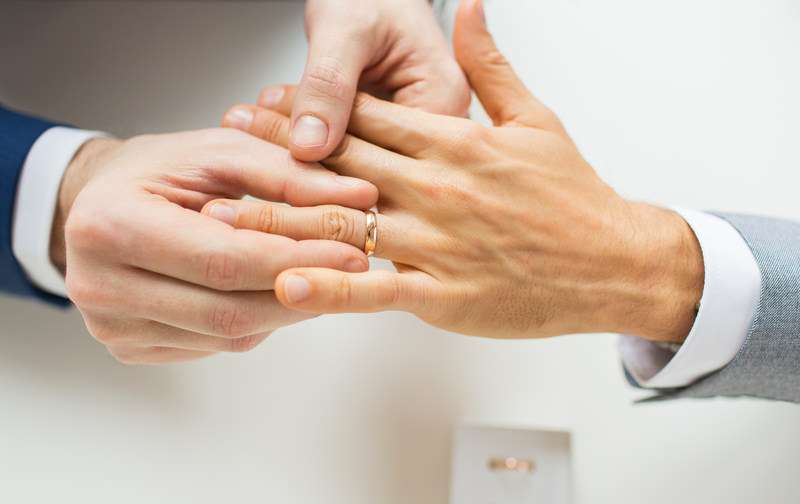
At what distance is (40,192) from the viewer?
917 mm

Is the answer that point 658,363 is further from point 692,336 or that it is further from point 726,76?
point 726,76

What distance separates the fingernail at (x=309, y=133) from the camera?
81cm

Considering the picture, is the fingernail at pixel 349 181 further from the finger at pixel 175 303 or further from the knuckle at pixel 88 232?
the knuckle at pixel 88 232

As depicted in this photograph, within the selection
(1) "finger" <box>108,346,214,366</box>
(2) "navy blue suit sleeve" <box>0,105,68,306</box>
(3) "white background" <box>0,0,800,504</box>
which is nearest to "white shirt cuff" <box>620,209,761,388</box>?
(3) "white background" <box>0,0,800,504</box>

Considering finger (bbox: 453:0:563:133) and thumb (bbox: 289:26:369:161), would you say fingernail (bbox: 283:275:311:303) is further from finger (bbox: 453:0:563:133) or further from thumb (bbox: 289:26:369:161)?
finger (bbox: 453:0:563:133)

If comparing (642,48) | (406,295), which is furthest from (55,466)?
(642,48)

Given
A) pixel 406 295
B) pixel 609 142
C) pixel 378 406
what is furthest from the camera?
pixel 609 142

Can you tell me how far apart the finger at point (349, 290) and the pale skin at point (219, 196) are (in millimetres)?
36

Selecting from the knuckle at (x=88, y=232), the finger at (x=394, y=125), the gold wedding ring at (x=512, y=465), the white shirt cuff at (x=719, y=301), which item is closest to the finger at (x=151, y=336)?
the knuckle at (x=88, y=232)

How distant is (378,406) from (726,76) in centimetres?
88

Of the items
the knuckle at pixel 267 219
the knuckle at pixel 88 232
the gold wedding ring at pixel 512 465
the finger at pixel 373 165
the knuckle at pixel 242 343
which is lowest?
the gold wedding ring at pixel 512 465

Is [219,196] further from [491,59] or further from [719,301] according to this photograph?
[719,301]

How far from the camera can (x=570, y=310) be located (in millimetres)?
839

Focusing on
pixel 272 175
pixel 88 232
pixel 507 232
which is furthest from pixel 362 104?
pixel 88 232
